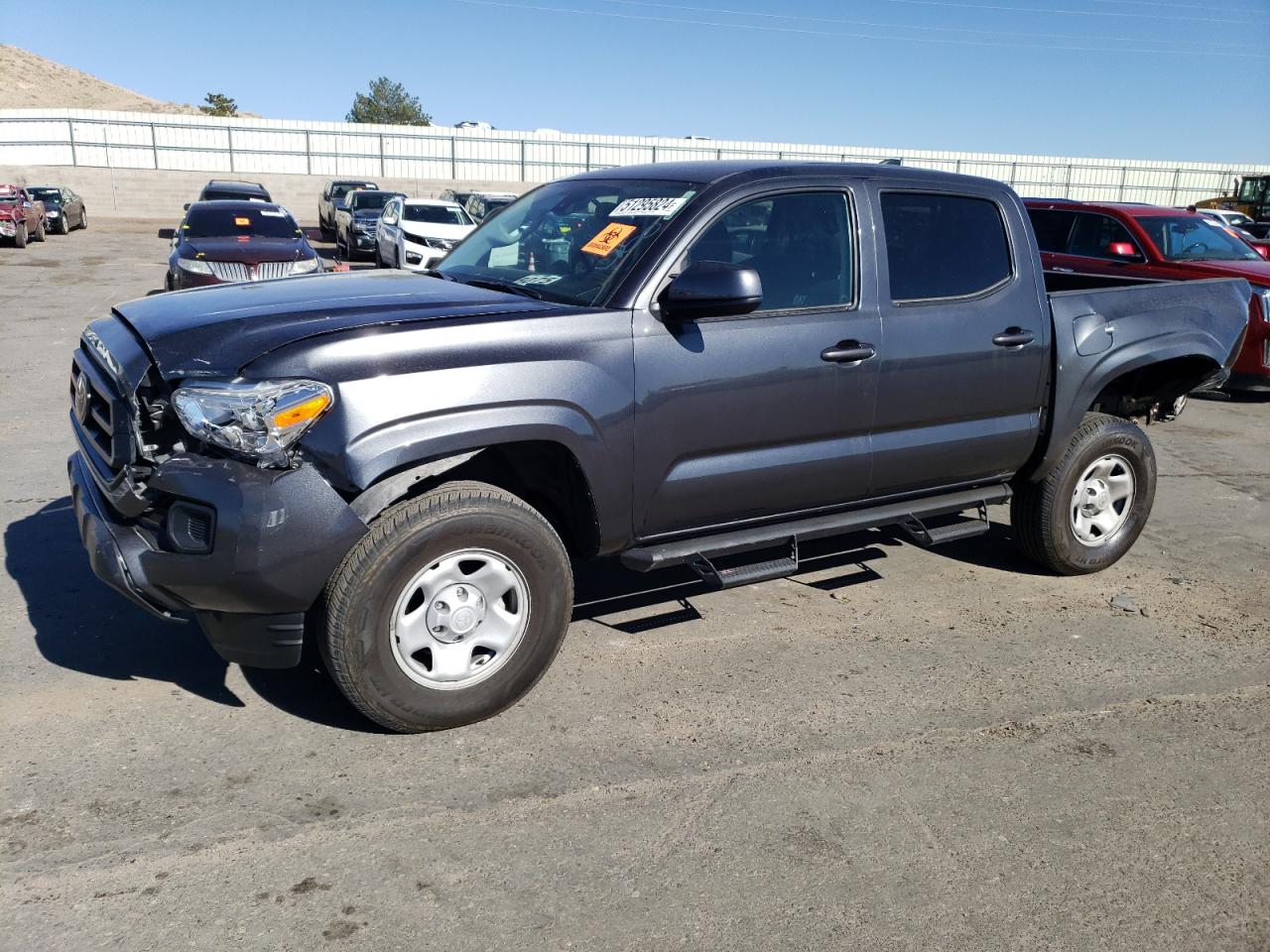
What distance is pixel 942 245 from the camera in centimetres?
470

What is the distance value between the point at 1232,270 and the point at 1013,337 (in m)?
7.43

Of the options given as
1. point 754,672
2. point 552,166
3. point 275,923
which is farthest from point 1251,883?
point 552,166

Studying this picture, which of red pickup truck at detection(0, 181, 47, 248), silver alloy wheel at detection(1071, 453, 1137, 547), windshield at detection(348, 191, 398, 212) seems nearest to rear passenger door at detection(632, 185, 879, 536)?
silver alloy wheel at detection(1071, 453, 1137, 547)

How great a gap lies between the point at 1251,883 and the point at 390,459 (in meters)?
2.81

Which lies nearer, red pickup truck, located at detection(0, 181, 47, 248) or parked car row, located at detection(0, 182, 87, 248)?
red pickup truck, located at detection(0, 181, 47, 248)

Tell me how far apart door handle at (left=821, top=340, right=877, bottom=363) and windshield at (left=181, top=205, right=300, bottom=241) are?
11.1m

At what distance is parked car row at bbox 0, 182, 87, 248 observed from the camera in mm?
24078

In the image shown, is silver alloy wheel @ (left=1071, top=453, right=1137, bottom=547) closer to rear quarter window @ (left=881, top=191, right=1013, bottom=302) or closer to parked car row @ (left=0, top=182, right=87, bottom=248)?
rear quarter window @ (left=881, top=191, right=1013, bottom=302)

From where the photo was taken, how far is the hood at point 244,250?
12.5m

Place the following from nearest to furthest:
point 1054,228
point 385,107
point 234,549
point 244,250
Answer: point 234,549 → point 1054,228 → point 244,250 → point 385,107

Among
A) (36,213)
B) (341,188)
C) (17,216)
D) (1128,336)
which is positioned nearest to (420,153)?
(341,188)

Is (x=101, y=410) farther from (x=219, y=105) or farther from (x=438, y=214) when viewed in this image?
(x=219, y=105)

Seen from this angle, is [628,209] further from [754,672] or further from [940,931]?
[940,931]

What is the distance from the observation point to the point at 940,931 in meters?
2.72
